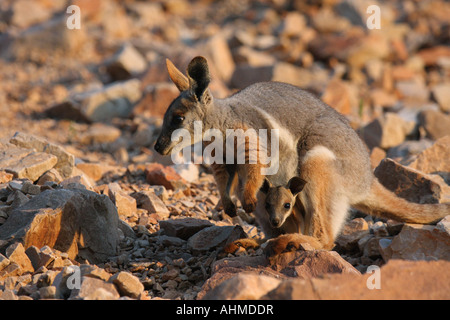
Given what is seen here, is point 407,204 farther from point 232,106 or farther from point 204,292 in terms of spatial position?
point 204,292

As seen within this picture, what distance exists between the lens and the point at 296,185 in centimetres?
634

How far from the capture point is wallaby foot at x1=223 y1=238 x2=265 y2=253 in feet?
20.5

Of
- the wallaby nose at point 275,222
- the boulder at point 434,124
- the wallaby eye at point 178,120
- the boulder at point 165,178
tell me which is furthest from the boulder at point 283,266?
the boulder at point 434,124

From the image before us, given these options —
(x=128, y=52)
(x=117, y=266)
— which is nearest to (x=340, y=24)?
(x=128, y=52)

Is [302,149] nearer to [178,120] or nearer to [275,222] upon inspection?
[275,222]

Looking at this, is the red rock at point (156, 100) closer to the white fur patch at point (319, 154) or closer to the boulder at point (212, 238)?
the boulder at point (212, 238)

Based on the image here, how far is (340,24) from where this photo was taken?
66.6 feet

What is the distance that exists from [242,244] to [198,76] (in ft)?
6.28

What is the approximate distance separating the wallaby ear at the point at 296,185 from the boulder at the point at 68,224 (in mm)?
2018

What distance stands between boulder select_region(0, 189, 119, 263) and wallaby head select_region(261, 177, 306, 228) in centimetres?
176

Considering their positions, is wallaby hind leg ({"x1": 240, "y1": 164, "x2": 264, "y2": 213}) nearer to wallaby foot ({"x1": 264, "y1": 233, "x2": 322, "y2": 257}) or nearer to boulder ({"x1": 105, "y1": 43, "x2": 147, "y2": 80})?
wallaby foot ({"x1": 264, "y1": 233, "x2": 322, "y2": 257})

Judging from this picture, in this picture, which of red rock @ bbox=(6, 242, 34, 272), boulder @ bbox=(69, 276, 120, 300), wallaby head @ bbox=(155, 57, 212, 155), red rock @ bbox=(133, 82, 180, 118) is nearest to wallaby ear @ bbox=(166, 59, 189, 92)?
wallaby head @ bbox=(155, 57, 212, 155)

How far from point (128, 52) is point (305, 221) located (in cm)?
1071
